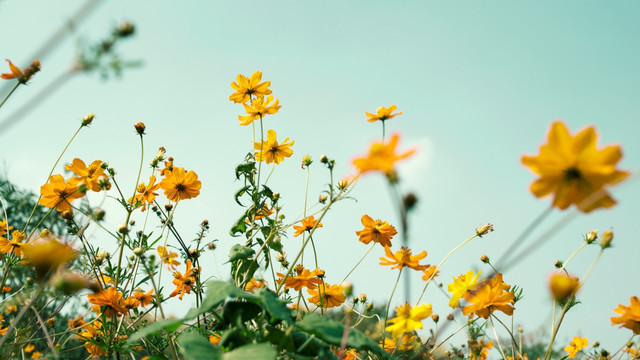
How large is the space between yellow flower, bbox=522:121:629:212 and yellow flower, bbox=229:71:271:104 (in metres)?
1.52

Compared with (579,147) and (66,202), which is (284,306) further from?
(66,202)

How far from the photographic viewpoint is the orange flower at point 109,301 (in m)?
1.49

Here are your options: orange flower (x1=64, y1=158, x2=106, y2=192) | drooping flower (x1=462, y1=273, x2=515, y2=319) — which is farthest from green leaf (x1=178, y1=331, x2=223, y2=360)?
orange flower (x1=64, y1=158, x2=106, y2=192)

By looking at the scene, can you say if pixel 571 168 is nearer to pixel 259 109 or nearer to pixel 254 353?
pixel 254 353

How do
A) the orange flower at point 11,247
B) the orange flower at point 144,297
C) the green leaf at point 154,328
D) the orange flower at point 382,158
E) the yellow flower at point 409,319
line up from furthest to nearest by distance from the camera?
1. the orange flower at point 144,297
2. the orange flower at point 11,247
3. the yellow flower at point 409,319
4. the green leaf at point 154,328
5. the orange flower at point 382,158

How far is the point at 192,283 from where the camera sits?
1980mm

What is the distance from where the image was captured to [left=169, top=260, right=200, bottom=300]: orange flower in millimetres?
1926

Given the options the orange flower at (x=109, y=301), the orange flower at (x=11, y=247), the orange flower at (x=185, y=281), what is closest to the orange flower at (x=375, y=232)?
the orange flower at (x=185, y=281)

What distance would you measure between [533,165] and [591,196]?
0.41 feet

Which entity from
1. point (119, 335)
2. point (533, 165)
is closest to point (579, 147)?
point (533, 165)

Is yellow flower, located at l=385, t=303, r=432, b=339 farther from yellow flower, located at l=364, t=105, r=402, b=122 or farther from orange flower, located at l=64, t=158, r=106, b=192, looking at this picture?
orange flower, located at l=64, t=158, r=106, b=192

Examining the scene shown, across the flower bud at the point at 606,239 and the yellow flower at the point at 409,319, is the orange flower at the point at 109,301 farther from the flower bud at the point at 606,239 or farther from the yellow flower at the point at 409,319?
the flower bud at the point at 606,239

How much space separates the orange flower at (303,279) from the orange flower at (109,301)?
2.20 feet

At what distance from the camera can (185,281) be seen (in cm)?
192
